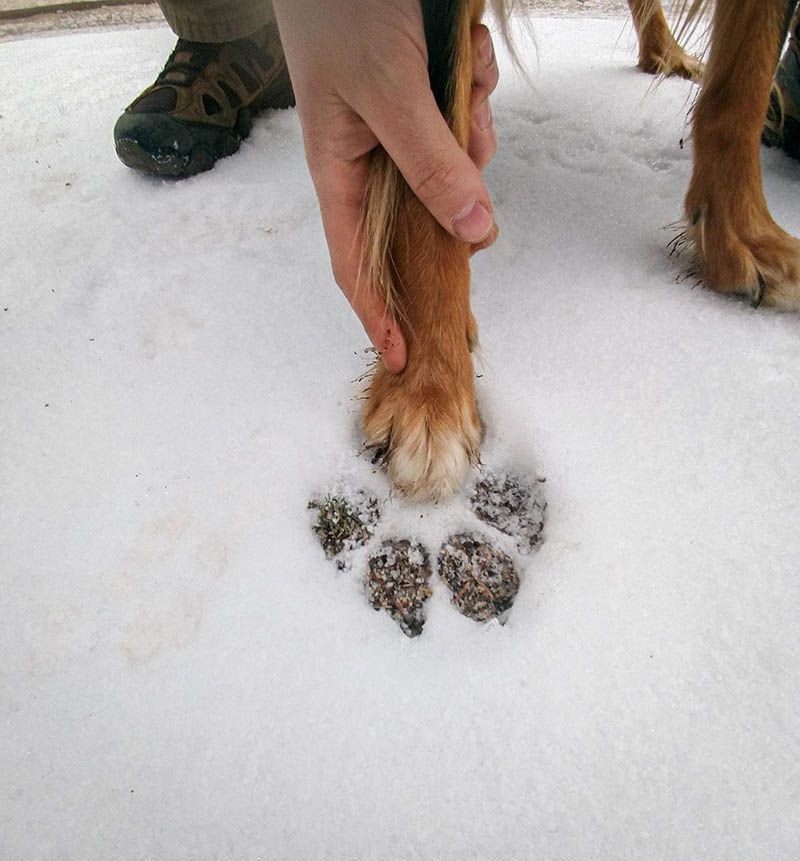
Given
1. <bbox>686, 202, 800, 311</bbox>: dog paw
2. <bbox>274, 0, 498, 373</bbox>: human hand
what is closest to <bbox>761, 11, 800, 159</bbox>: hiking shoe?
<bbox>686, 202, 800, 311</bbox>: dog paw

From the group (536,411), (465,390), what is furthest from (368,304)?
(536,411)

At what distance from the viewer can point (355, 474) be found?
906 mm

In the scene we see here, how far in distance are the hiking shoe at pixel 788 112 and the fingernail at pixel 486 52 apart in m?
0.79

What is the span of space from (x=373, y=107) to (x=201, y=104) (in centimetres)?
112

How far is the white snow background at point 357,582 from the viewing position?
0.64 m

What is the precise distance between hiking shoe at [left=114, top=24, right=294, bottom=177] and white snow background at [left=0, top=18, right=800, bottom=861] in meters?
0.32

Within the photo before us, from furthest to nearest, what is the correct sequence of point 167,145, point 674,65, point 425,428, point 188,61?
point 674,65
point 188,61
point 167,145
point 425,428

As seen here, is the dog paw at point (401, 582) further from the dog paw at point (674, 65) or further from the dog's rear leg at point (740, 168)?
the dog paw at point (674, 65)

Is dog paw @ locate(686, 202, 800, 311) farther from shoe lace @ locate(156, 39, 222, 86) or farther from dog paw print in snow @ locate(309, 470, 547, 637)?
shoe lace @ locate(156, 39, 222, 86)

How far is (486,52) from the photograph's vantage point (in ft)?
3.53

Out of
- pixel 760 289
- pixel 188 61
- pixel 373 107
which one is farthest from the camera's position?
pixel 188 61

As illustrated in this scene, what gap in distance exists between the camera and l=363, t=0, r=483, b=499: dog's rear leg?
0.87 meters

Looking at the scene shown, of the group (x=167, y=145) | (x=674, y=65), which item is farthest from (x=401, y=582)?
(x=674, y=65)

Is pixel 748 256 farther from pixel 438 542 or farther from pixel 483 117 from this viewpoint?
pixel 438 542
